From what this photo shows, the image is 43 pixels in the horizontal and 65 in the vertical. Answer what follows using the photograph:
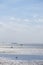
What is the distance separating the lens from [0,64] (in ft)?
91.8

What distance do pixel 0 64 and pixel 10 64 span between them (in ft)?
5.31

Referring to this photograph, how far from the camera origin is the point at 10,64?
2891cm
